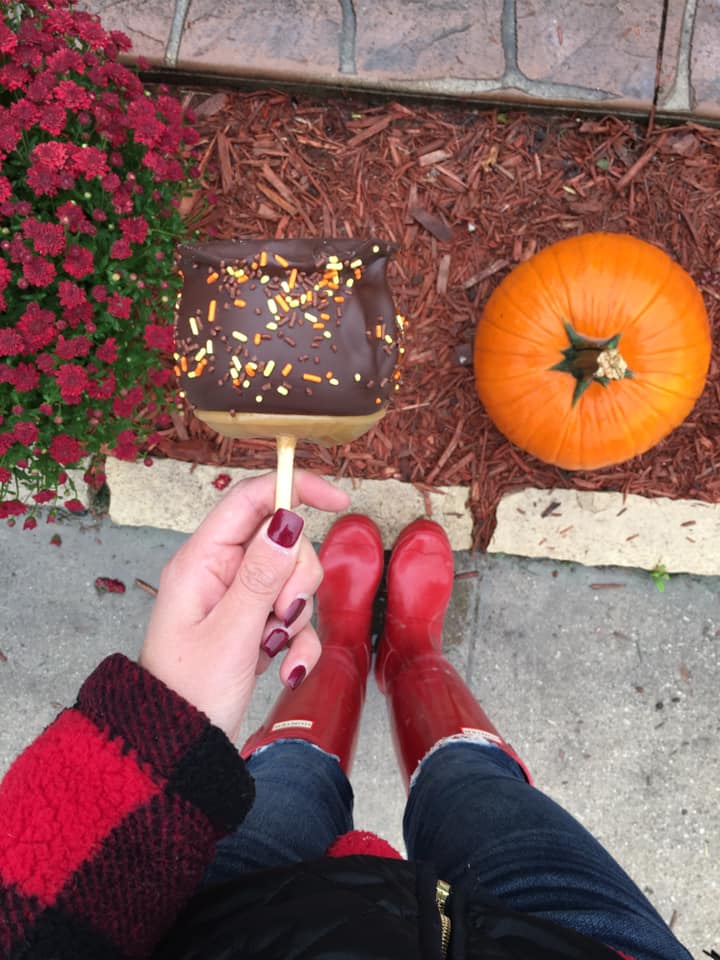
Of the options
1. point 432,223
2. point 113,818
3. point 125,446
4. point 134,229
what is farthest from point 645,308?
point 113,818

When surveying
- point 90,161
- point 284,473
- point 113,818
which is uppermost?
point 90,161

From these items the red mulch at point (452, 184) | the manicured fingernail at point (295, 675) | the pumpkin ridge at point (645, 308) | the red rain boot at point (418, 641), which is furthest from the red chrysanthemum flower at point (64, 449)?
the pumpkin ridge at point (645, 308)

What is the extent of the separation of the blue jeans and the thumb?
1.59 ft

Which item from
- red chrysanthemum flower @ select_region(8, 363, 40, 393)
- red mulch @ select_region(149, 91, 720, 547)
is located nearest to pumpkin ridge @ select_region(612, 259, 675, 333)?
red mulch @ select_region(149, 91, 720, 547)

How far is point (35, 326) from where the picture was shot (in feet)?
4.47

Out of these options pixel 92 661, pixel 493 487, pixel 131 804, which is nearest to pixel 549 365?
pixel 493 487

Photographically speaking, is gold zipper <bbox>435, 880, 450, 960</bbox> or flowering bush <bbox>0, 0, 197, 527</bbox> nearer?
gold zipper <bbox>435, 880, 450, 960</bbox>

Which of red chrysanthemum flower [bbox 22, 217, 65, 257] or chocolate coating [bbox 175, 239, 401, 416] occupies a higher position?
red chrysanthemum flower [bbox 22, 217, 65, 257]

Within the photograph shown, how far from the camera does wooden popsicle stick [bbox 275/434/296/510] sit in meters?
1.28

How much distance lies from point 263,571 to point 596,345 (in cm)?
103

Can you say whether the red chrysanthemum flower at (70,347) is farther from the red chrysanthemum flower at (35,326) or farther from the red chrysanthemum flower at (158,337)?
the red chrysanthemum flower at (158,337)

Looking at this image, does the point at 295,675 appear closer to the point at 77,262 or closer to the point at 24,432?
the point at 24,432

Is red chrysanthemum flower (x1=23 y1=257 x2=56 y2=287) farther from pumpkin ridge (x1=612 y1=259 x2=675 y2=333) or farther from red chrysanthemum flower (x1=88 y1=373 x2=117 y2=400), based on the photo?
pumpkin ridge (x1=612 y1=259 x2=675 y2=333)

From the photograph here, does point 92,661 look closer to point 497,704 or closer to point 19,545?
point 19,545
